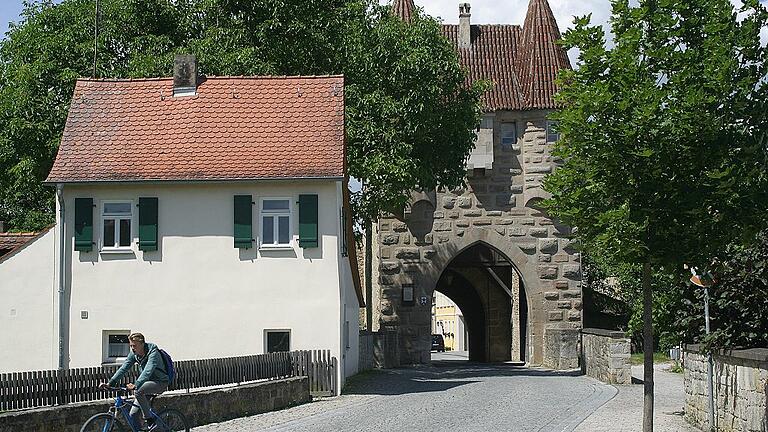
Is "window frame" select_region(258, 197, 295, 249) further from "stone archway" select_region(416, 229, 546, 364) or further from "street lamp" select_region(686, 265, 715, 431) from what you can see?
"stone archway" select_region(416, 229, 546, 364)

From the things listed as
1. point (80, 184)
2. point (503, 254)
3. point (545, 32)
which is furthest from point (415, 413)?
point (545, 32)

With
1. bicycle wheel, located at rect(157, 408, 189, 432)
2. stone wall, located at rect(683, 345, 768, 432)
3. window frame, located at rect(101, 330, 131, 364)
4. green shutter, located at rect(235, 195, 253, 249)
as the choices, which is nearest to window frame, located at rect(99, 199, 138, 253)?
window frame, located at rect(101, 330, 131, 364)

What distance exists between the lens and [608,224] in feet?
44.4

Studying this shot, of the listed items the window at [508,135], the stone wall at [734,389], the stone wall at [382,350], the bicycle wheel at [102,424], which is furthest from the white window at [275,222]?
the window at [508,135]

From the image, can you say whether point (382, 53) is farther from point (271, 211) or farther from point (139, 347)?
point (139, 347)

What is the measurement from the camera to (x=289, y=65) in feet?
113

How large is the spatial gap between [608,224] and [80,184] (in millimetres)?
15603

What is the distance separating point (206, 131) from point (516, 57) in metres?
16.5

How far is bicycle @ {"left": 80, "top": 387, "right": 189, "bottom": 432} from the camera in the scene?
13742mm

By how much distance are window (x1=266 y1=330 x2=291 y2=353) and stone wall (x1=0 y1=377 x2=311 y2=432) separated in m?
3.07

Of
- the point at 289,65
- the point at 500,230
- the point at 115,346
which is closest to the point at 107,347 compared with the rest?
the point at 115,346

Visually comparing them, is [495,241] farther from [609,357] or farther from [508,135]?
[609,357]

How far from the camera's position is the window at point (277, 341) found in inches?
1034

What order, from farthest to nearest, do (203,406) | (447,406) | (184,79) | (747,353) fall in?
(184,79)
(447,406)
(203,406)
(747,353)
